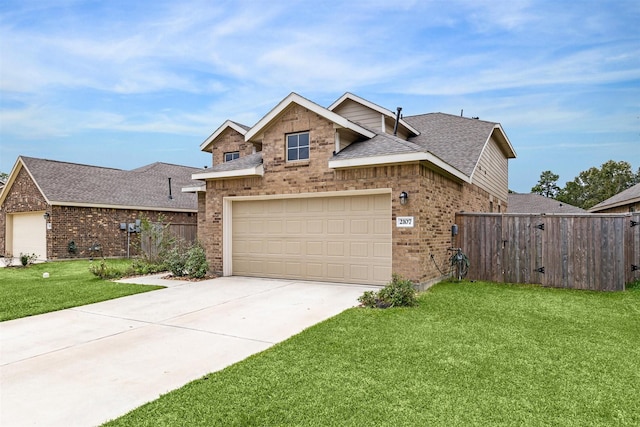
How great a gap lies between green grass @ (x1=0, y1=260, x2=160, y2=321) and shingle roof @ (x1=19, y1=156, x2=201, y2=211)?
253 inches

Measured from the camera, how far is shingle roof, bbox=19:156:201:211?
745 inches

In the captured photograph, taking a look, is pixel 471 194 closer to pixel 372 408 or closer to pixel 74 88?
pixel 372 408

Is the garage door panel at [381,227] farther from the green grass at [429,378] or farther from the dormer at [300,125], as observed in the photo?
the green grass at [429,378]

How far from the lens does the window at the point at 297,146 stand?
33.5ft

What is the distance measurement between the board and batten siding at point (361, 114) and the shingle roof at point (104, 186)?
11.5 m

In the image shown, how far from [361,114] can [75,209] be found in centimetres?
1469

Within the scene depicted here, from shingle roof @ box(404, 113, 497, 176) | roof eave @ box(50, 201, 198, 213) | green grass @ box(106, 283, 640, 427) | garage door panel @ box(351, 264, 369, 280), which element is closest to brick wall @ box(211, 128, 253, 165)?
roof eave @ box(50, 201, 198, 213)

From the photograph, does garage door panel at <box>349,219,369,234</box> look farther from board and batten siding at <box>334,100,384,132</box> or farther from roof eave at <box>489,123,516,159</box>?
roof eave at <box>489,123,516,159</box>

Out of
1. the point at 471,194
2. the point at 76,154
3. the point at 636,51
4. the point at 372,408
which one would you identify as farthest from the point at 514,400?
the point at 76,154

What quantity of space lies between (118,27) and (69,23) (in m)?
1.60

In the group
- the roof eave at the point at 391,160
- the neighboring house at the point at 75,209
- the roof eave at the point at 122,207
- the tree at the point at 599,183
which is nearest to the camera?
the roof eave at the point at 391,160

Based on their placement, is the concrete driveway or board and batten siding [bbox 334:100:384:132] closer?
the concrete driveway

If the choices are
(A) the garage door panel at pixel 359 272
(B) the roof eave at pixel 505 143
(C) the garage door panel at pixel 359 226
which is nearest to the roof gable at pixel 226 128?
(C) the garage door panel at pixel 359 226

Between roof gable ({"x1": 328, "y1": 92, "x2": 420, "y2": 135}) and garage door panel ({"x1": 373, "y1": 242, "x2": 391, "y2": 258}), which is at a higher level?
roof gable ({"x1": 328, "y1": 92, "x2": 420, "y2": 135})
